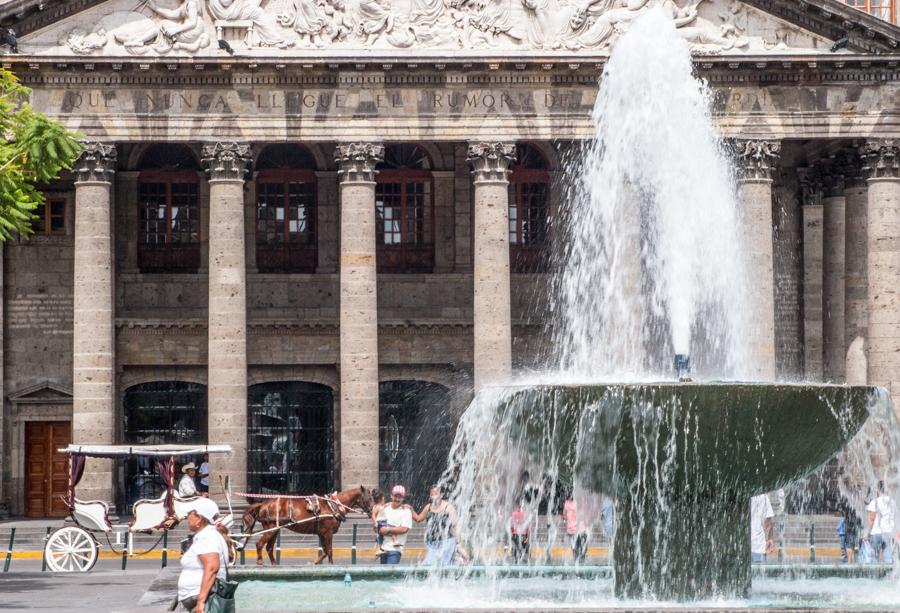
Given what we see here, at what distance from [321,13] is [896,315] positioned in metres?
16.0

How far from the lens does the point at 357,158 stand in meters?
43.9

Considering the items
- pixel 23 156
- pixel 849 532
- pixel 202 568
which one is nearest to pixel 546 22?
pixel 849 532

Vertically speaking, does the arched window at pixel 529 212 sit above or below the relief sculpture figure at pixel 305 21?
below

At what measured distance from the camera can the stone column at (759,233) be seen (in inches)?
1726

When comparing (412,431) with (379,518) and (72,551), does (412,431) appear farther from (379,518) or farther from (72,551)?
(379,518)

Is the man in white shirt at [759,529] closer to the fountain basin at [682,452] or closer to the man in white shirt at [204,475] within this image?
the fountain basin at [682,452]

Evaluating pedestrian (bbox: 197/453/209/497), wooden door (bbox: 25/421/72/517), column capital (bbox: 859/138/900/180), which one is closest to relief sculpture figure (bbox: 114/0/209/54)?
pedestrian (bbox: 197/453/209/497)

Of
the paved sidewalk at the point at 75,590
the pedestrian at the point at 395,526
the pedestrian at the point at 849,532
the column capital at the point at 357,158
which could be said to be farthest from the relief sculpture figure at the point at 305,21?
the pedestrian at the point at 849,532

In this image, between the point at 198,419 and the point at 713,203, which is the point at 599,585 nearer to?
the point at 713,203

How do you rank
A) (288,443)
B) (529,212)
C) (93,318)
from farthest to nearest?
1. (529,212)
2. (288,443)
3. (93,318)

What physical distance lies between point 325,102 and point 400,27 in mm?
2618

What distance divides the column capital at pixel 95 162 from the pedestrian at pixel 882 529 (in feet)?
69.3

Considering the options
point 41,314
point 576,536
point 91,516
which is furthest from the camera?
point 41,314

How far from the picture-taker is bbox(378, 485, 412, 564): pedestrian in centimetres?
2866
